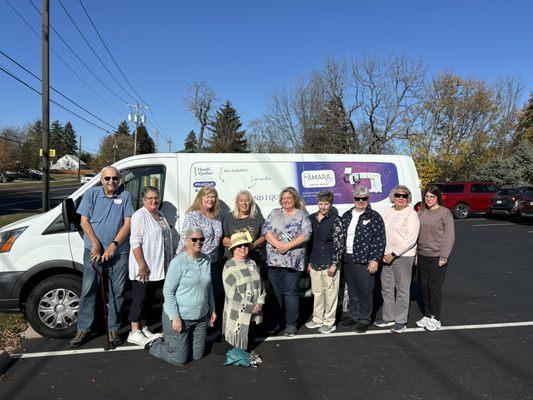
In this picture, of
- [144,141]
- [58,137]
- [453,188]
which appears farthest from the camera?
[58,137]

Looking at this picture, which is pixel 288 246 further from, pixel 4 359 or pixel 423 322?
pixel 4 359

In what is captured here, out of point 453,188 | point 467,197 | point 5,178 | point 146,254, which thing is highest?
point 5,178

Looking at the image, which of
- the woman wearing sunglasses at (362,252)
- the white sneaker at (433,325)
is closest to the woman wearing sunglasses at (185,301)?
the woman wearing sunglasses at (362,252)

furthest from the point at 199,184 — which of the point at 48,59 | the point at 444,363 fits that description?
the point at 48,59

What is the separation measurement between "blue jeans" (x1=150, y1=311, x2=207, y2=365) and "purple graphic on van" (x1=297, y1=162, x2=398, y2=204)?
2.25 metres

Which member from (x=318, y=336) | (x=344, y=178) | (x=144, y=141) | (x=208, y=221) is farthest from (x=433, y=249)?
(x=144, y=141)

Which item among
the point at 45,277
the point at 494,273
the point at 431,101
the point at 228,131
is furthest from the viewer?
the point at 228,131

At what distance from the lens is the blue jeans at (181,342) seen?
12.4 feet

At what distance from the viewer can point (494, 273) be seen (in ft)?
25.8

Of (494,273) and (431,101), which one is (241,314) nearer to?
(494,273)

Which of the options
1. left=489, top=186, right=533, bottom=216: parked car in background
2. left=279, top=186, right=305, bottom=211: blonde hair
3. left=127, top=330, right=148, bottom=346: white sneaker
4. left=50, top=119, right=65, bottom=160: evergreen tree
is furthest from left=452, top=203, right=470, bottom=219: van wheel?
left=50, top=119, right=65, bottom=160: evergreen tree

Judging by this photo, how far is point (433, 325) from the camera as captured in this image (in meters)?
4.73

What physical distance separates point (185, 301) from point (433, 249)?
2.91 meters

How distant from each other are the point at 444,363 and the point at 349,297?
4.52 feet
